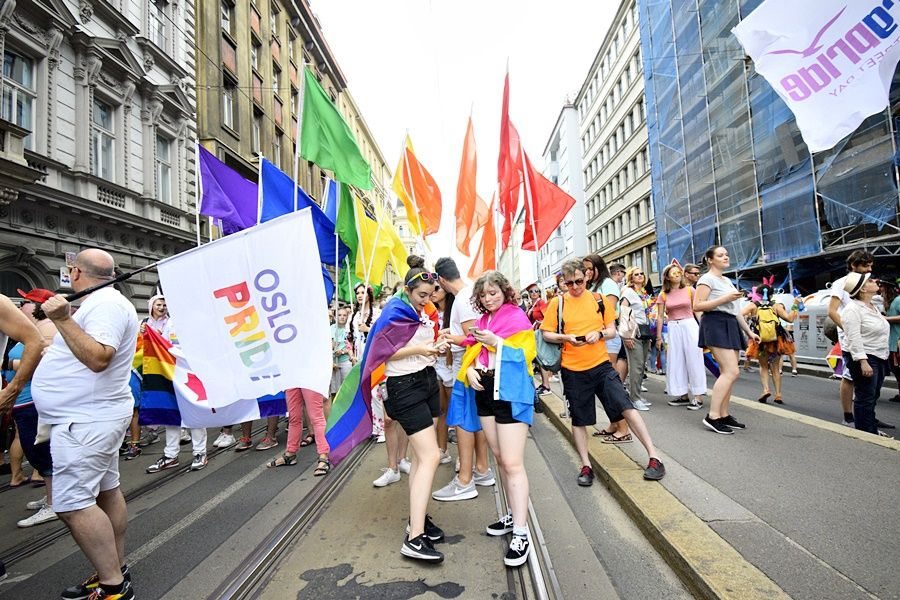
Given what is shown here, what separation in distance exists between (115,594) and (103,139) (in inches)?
574

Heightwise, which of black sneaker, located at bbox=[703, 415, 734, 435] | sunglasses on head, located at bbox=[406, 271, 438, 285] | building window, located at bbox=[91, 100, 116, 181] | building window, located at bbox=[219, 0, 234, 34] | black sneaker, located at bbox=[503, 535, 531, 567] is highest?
building window, located at bbox=[219, 0, 234, 34]

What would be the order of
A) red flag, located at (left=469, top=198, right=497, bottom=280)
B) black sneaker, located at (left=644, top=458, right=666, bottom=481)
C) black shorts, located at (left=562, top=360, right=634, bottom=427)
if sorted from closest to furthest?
black sneaker, located at (left=644, top=458, right=666, bottom=481)
black shorts, located at (left=562, top=360, right=634, bottom=427)
red flag, located at (left=469, top=198, right=497, bottom=280)

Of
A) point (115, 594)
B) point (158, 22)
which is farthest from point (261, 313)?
point (158, 22)

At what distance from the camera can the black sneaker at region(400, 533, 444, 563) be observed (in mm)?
2859

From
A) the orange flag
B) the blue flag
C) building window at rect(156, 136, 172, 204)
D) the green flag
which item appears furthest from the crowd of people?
building window at rect(156, 136, 172, 204)

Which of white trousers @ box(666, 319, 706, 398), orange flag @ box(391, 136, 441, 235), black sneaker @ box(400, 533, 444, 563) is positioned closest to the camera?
black sneaker @ box(400, 533, 444, 563)

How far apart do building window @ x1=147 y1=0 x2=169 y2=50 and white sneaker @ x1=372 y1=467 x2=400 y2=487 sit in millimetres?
16889

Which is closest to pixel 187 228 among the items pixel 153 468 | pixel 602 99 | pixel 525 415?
pixel 153 468

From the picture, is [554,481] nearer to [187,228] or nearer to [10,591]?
[10,591]

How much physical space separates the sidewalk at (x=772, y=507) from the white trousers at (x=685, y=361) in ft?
3.60

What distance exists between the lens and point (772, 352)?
702 centimetres

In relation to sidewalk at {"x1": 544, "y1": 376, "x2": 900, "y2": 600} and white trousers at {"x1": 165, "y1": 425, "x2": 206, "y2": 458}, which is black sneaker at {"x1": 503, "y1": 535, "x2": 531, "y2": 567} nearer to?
sidewalk at {"x1": 544, "y1": 376, "x2": 900, "y2": 600}

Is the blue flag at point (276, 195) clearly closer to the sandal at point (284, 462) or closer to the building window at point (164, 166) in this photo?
the sandal at point (284, 462)

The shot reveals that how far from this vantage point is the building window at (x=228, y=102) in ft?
66.1
